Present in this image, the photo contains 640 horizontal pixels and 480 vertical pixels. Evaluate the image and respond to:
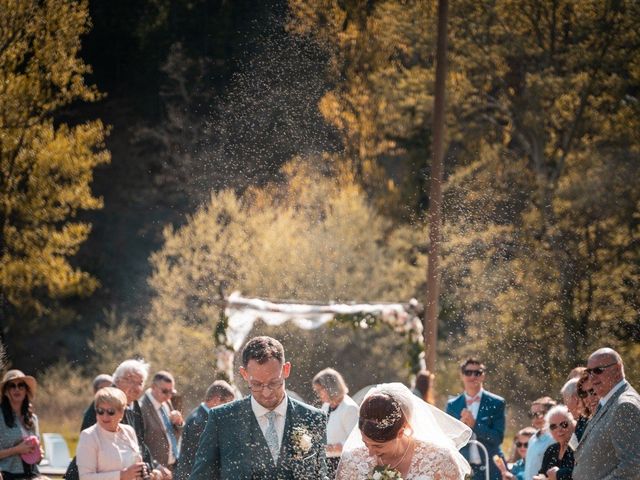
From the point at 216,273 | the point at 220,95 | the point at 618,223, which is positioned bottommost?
the point at 216,273

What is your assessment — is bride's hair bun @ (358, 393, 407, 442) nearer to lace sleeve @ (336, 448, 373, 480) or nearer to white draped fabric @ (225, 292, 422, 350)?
lace sleeve @ (336, 448, 373, 480)

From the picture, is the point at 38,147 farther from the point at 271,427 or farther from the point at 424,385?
the point at 271,427

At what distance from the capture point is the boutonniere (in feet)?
15.4

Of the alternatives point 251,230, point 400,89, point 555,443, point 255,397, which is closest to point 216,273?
point 251,230

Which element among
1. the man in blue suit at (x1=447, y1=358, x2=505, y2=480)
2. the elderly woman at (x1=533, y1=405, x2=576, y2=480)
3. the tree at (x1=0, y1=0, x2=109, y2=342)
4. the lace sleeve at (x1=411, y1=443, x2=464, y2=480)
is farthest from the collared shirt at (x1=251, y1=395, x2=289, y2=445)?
the tree at (x1=0, y1=0, x2=109, y2=342)

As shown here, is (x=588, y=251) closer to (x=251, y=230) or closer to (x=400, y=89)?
(x=400, y=89)

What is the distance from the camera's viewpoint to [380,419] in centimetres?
449

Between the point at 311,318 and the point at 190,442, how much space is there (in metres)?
7.47

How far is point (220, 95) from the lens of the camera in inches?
1037

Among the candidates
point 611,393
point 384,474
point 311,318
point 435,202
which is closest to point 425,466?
point 384,474

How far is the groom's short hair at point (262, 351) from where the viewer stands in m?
4.68

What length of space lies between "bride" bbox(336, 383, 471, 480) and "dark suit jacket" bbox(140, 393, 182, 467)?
3.80 metres

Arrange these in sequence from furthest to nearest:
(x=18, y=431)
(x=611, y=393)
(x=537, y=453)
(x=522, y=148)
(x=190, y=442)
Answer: (x=522, y=148), (x=18, y=431), (x=537, y=453), (x=190, y=442), (x=611, y=393)

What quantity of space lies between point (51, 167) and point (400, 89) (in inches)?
292
